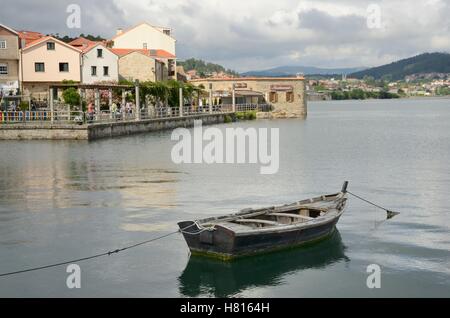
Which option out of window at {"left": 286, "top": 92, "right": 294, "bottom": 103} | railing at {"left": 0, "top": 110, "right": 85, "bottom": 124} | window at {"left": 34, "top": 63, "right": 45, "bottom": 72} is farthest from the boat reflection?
window at {"left": 286, "top": 92, "right": 294, "bottom": 103}

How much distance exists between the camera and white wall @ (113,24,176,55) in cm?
9062

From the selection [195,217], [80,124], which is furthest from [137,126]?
[195,217]

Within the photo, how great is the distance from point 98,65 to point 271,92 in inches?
1361

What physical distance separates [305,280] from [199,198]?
9728 millimetres

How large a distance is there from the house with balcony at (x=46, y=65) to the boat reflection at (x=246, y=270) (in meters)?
57.1

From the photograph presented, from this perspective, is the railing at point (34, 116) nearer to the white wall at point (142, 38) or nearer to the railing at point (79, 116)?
the railing at point (79, 116)

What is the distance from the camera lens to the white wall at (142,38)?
90625 millimetres

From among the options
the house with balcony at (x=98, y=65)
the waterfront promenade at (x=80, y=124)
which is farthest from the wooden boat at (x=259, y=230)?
the house with balcony at (x=98, y=65)

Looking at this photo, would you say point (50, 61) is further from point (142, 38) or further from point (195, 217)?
point (195, 217)

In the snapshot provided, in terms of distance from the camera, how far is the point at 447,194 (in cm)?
2402

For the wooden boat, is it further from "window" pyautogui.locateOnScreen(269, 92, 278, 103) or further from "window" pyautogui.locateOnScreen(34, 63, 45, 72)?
"window" pyautogui.locateOnScreen(269, 92, 278, 103)

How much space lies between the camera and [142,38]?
9075 cm
